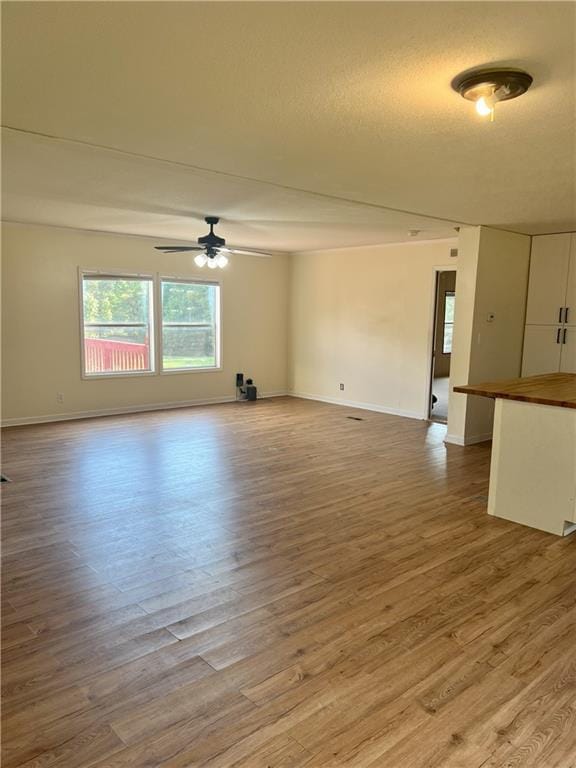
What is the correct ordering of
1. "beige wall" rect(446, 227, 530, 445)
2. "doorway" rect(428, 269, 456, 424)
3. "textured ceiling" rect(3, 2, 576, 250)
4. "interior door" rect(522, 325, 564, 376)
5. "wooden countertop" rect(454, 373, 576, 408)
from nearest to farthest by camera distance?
"textured ceiling" rect(3, 2, 576, 250) < "wooden countertop" rect(454, 373, 576, 408) < "beige wall" rect(446, 227, 530, 445) < "interior door" rect(522, 325, 564, 376) < "doorway" rect(428, 269, 456, 424)

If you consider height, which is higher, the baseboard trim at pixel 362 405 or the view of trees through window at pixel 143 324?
the view of trees through window at pixel 143 324

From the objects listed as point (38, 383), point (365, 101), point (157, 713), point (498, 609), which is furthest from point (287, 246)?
point (157, 713)

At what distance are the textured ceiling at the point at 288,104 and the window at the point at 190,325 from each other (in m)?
3.24

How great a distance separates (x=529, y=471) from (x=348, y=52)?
9.89 feet

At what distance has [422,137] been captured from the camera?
9.21 feet

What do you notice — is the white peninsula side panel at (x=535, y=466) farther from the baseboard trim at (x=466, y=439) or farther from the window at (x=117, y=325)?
the window at (x=117, y=325)

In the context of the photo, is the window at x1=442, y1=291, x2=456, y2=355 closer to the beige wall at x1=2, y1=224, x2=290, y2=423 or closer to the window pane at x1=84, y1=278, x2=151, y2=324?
the beige wall at x1=2, y1=224, x2=290, y2=423

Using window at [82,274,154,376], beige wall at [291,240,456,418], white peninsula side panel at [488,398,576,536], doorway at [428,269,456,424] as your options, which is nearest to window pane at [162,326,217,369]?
window at [82,274,154,376]

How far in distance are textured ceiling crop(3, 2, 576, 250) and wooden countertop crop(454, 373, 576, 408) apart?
1.48 m

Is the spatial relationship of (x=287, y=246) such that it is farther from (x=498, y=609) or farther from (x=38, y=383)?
(x=498, y=609)

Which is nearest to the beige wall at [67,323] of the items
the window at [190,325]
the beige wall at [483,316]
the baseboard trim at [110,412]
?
the baseboard trim at [110,412]

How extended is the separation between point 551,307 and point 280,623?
514cm

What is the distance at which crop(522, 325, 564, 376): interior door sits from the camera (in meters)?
6.10

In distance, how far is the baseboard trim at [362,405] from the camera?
7449 millimetres
